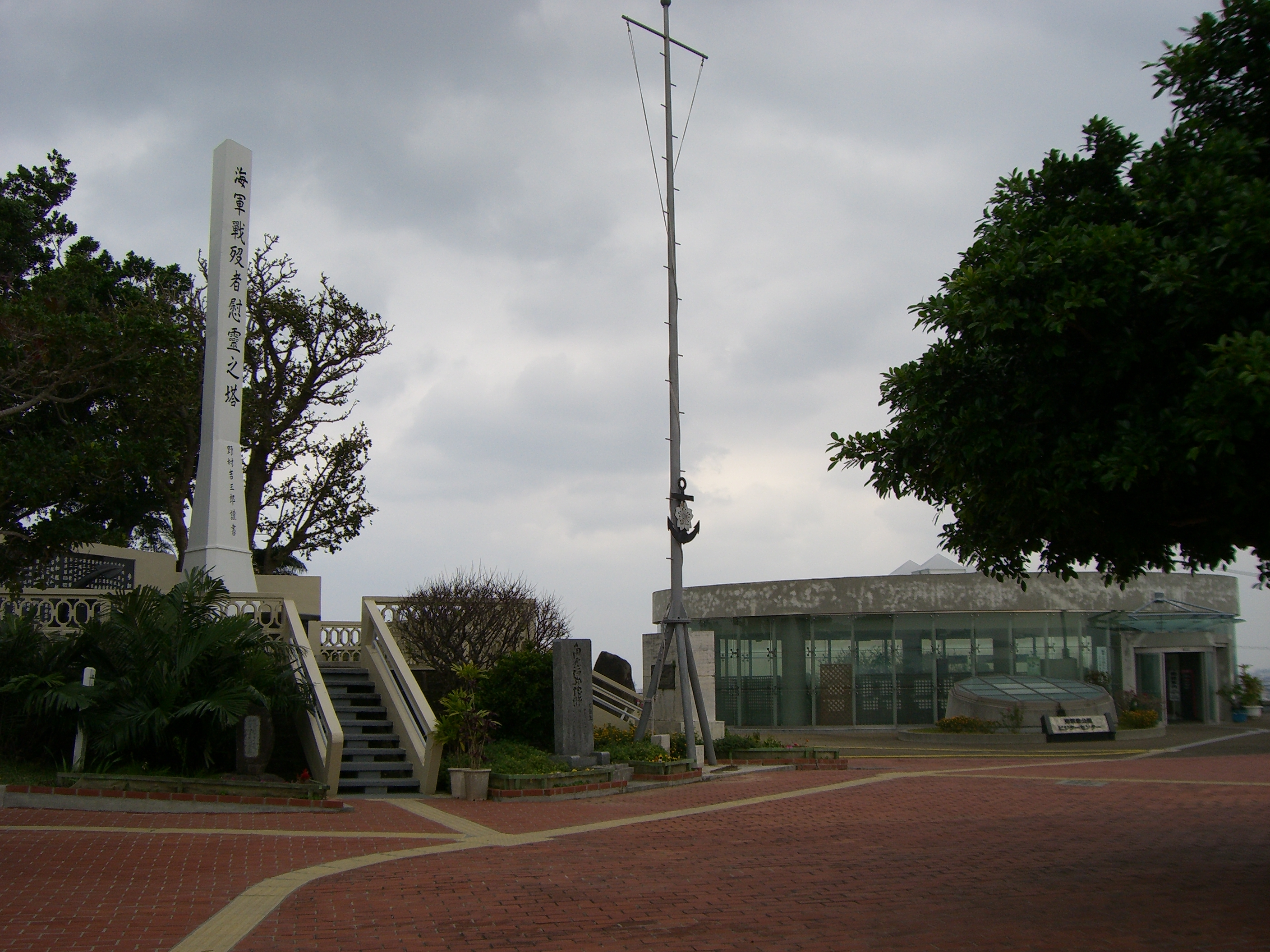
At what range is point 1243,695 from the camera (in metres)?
33.0

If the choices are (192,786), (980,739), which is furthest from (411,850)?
(980,739)

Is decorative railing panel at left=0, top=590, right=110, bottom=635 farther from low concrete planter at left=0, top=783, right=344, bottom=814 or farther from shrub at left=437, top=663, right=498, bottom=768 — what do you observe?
shrub at left=437, top=663, right=498, bottom=768

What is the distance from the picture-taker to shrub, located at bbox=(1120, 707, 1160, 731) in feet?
90.2

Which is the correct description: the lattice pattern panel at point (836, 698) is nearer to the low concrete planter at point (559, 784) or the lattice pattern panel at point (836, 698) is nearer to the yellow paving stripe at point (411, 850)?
the yellow paving stripe at point (411, 850)

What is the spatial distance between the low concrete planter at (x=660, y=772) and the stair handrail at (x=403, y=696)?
3.24 meters

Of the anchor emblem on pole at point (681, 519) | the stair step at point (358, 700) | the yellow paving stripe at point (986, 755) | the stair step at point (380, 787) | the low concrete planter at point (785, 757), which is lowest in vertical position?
the yellow paving stripe at point (986, 755)

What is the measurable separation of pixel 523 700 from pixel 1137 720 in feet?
58.1

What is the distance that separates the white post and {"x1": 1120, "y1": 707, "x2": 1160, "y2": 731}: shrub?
23.5m

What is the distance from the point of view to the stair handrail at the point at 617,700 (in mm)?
21047

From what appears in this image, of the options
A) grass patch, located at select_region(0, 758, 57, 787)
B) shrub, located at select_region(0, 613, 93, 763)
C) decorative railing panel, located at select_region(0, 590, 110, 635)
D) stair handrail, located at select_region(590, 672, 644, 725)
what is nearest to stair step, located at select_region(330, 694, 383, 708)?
decorative railing panel, located at select_region(0, 590, 110, 635)

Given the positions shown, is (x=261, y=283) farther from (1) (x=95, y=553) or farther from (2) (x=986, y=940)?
(2) (x=986, y=940)

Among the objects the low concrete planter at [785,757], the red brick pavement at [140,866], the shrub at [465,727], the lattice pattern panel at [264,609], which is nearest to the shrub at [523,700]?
the shrub at [465,727]

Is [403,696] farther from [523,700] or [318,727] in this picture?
[318,727]

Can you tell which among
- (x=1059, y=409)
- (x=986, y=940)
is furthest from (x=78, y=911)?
(x=1059, y=409)
